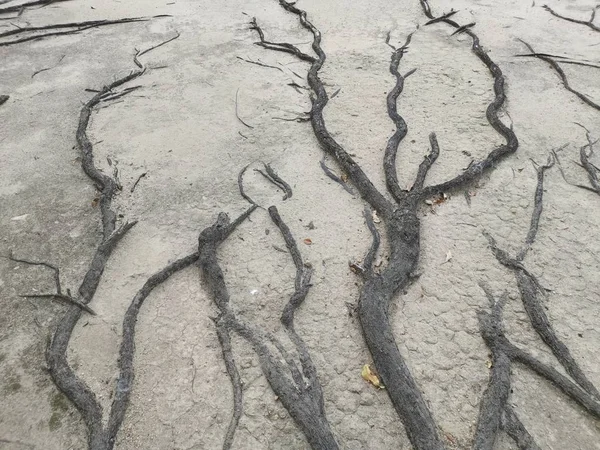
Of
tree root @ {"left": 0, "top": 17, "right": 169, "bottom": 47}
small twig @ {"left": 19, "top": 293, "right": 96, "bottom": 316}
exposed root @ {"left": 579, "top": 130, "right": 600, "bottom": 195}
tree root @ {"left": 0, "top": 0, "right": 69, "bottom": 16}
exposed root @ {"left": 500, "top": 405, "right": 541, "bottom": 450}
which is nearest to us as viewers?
exposed root @ {"left": 500, "top": 405, "right": 541, "bottom": 450}

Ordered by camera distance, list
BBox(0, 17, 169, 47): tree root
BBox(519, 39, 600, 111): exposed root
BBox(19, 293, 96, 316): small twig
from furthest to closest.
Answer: BBox(0, 17, 169, 47): tree root < BBox(519, 39, 600, 111): exposed root < BBox(19, 293, 96, 316): small twig

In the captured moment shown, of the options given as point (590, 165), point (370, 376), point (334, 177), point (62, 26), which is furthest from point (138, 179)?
point (62, 26)

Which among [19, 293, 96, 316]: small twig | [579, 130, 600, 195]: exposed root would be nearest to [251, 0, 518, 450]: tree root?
[579, 130, 600, 195]: exposed root

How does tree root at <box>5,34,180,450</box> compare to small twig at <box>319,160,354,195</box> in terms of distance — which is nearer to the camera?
tree root at <box>5,34,180,450</box>

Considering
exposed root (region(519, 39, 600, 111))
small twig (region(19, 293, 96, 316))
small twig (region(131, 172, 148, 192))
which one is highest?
exposed root (region(519, 39, 600, 111))

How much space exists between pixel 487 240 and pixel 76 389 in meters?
2.25

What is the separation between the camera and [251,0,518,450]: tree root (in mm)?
1899

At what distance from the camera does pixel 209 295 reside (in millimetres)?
2400

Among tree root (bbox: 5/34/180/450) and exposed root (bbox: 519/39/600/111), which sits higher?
exposed root (bbox: 519/39/600/111)

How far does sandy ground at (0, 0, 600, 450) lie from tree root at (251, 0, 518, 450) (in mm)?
75

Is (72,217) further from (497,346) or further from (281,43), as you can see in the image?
(281,43)

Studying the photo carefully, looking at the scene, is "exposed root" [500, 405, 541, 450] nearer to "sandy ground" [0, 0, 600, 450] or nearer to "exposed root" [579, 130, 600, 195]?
"sandy ground" [0, 0, 600, 450]

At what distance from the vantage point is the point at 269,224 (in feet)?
9.39

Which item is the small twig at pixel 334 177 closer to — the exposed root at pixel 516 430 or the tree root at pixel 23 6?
the exposed root at pixel 516 430
